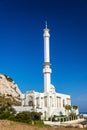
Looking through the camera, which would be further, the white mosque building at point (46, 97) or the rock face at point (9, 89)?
the rock face at point (9, 89)

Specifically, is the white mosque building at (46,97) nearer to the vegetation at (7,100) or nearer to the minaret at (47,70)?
the minaret at (47,70)

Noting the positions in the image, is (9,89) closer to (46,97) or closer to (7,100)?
(7,100)

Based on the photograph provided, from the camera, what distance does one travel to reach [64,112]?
78875 mm

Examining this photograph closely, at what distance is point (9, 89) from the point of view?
301 feet

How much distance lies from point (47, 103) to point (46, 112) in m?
3.35

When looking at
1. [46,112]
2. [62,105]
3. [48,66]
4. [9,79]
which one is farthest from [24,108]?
[9,79]

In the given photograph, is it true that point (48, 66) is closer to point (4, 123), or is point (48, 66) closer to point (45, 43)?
point (45, 43)

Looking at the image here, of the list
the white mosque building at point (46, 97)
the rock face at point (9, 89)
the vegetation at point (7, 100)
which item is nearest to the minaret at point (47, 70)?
the white mosque building at point (46, 97)

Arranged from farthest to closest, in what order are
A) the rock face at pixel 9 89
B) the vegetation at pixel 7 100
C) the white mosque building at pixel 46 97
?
the rock face at pixel 9 89 → the vegetation at pixel 7 100 → the white mosque building at pixel 46 97

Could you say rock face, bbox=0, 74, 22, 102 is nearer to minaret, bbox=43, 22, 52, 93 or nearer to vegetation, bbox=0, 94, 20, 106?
vegetation, bbox=0, 94, 20, 106

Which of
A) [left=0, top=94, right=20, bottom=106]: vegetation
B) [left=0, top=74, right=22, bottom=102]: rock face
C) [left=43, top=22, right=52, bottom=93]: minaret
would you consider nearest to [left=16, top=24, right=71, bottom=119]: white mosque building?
[left=43, top=22, right=52, bottom=93]: minaret

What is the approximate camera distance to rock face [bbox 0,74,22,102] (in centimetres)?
8822

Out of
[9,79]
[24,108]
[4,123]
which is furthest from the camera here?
[9,79]

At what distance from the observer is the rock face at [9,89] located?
88225 mm
